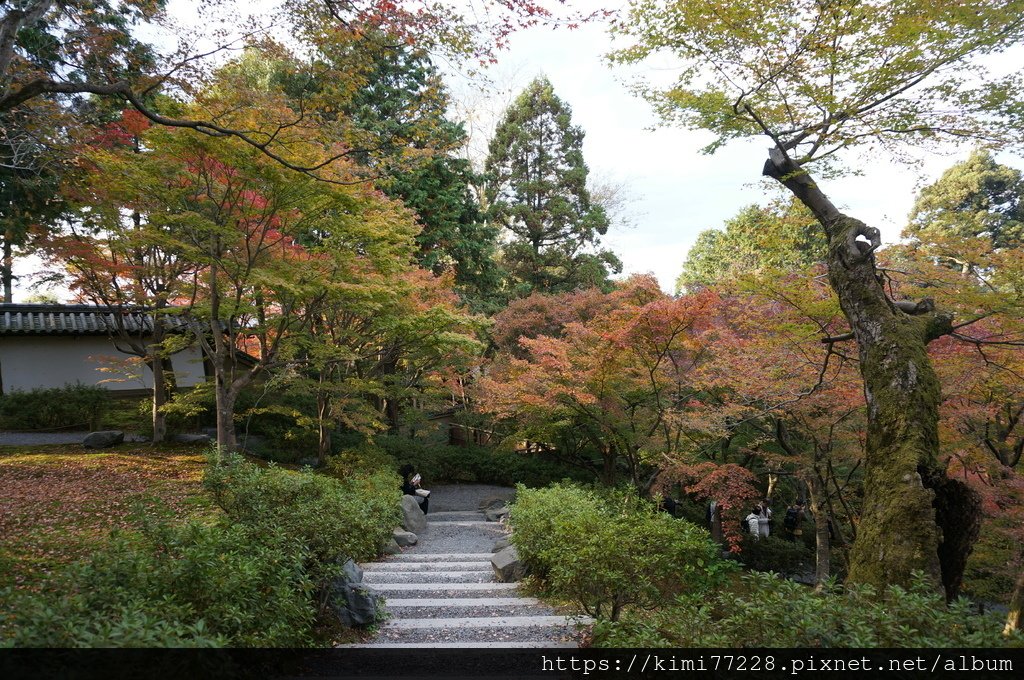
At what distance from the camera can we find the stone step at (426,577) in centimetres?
758

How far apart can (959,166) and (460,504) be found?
2774cm

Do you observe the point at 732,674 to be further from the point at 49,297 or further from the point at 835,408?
the point at 49,297

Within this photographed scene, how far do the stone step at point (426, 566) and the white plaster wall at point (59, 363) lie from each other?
10169 mm

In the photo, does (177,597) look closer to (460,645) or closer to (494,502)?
(460,645)

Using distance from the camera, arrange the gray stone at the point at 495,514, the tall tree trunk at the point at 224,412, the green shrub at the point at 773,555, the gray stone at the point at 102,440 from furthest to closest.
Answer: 1. the gray stone at the point at 495,514
2. the gray stone at the point at 102,440
3. the green shrub at the point at 773,555
4. the tall tree trunk at the point at 224,412

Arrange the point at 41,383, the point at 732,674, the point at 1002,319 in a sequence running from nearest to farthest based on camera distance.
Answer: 1. the point at 732,674
2. the point at 1002,319
3. the point at 41,383

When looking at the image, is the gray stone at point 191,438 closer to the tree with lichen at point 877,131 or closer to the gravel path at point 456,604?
the gravel path at point 456,604

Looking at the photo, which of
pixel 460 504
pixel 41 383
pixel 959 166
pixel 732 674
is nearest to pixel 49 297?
pixel 41 383

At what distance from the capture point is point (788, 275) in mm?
7559

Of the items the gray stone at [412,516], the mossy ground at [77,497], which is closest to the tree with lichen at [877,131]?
the mossy ground at [77,497]

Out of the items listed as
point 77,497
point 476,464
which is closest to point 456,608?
point 77,497

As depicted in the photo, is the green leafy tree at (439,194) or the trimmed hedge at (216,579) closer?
the trimmed hedge at (216,579)

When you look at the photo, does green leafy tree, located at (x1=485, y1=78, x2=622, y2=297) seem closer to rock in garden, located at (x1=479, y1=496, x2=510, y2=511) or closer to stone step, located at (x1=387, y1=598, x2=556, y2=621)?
rock in garden, located at (x1=479, y1=496, x2=510, y2=511)

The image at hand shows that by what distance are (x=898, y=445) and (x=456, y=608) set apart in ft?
15.1
